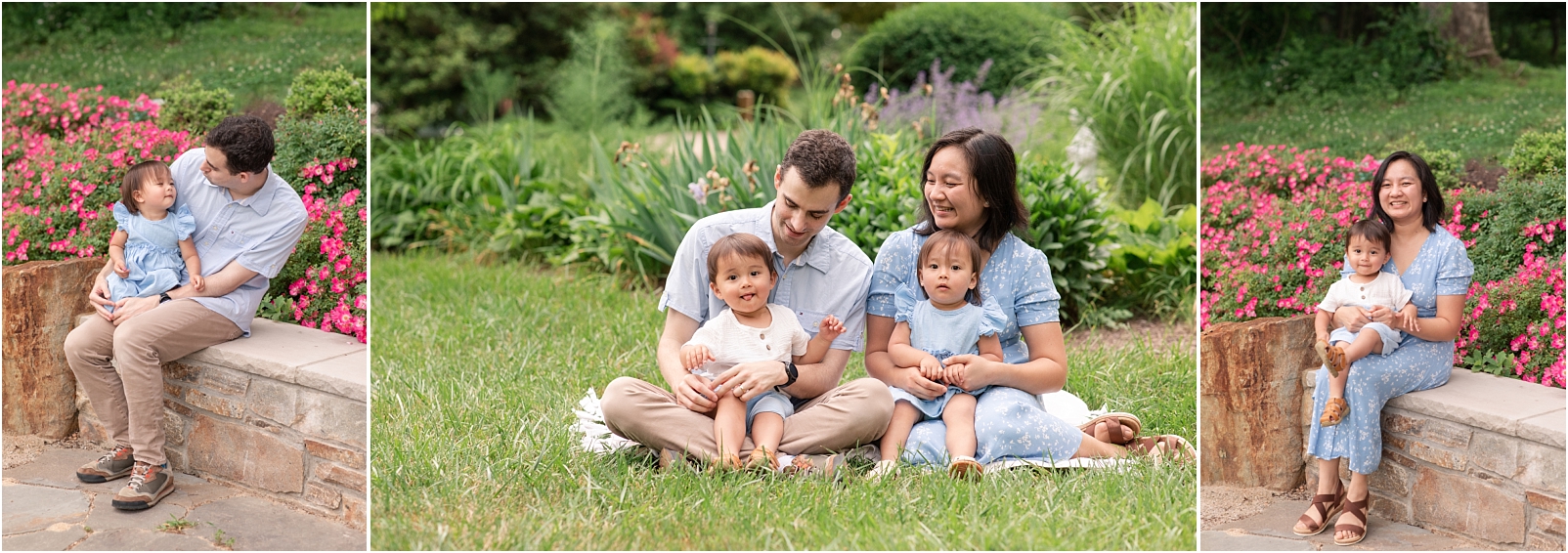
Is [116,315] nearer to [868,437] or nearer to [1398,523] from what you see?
[868,437]

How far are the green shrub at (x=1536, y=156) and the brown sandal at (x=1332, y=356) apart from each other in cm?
154

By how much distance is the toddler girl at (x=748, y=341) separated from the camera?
10.2ft

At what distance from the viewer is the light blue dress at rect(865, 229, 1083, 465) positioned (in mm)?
3199

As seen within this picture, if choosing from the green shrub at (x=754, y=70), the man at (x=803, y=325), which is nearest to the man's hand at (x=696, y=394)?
the man at (x=803, y=325)

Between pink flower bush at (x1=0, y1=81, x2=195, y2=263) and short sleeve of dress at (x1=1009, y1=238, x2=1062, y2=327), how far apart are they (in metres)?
3.18

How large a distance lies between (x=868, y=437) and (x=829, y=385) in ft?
0.69

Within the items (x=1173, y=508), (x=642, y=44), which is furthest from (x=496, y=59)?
(x=1173, y=508)

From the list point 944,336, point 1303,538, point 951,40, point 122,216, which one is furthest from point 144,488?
point 951,40

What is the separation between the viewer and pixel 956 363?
321 cm

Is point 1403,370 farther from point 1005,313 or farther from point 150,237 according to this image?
point 150,237

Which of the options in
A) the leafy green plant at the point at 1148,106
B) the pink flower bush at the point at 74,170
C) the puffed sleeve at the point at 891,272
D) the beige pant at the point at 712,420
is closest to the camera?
the beige pant at the point at 712,420

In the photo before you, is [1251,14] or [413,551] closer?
[413,551]

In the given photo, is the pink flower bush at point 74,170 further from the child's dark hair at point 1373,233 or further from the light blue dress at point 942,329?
the child's dark hair at point 1373,233

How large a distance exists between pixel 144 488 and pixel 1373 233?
12.0ft
